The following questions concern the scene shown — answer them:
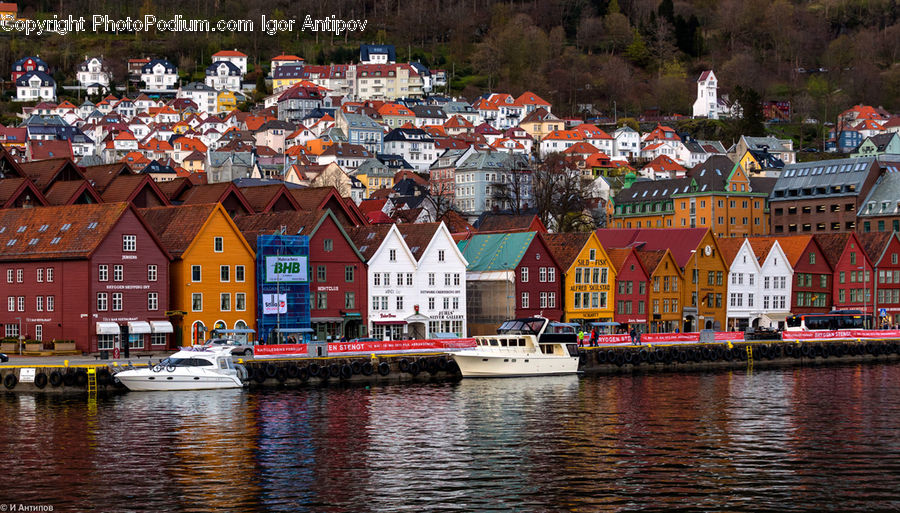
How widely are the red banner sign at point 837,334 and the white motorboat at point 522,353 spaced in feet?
85.1

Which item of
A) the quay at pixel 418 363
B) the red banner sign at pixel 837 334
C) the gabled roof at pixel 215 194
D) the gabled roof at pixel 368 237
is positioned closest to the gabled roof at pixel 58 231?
the quay at pixel 418 363

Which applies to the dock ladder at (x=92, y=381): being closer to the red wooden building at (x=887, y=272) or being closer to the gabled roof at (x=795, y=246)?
the gabled roof at (x=795, y=246)

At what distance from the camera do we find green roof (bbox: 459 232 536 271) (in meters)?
99.0

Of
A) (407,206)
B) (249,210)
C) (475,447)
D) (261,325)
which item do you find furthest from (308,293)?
(407,206)

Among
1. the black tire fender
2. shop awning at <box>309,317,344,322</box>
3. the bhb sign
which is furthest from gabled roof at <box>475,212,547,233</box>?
the black tire fender

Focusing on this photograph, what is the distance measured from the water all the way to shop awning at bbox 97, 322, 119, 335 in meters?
12.0

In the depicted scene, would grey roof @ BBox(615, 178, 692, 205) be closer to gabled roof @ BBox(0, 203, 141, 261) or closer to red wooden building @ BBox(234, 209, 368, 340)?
red wooden building @ BBox(234, 209, 368, 340)

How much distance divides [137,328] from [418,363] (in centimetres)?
1782

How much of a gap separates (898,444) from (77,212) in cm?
5416

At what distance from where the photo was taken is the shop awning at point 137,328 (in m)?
78.2

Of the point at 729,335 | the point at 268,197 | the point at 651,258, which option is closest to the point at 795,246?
the point at 651,258

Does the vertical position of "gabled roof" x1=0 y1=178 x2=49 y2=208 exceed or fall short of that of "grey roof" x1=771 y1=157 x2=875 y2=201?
it falls short

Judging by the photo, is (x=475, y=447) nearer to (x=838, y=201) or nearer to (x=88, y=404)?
(x=88, y=404)

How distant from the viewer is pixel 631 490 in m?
40.2
